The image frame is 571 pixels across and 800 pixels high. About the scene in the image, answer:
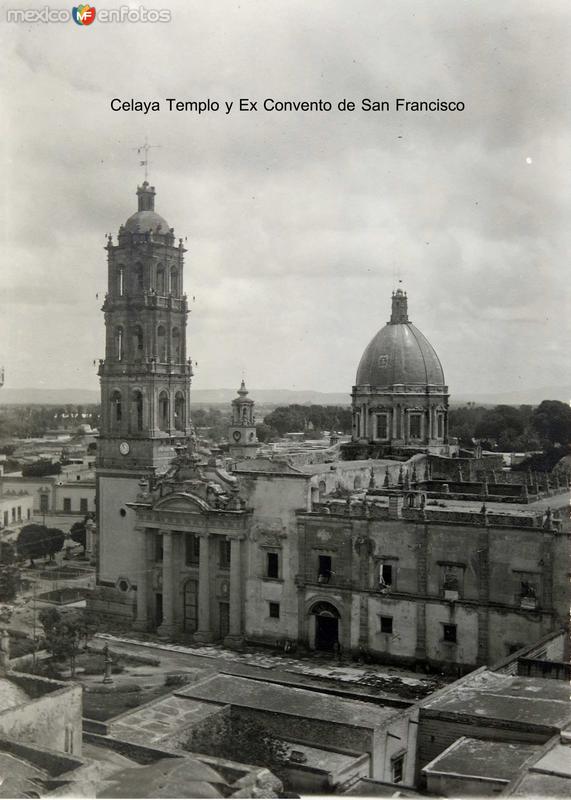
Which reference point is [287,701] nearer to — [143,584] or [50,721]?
[50,721]

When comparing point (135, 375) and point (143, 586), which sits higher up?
point (135, 375)

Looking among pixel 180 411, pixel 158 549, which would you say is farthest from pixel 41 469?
pixel 158 549

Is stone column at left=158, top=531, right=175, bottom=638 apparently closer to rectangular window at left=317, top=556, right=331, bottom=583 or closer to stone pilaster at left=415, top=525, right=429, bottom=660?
rectangular window at left=317, top=556, right=331, bottom=583

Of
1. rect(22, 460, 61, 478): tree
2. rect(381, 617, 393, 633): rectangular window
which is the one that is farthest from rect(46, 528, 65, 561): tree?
rect(381, 617, 393, 633): rectangular window

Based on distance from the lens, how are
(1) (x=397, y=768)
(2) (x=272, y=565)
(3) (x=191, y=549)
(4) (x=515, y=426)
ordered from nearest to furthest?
(1) (x=397, y=768)
(2) (x=272, y=565)
(3) (x=191, y=549)
(4) (x=515, y=426)

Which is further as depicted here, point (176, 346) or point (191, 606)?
point (176, 346)

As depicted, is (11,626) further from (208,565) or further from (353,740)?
(353,740)

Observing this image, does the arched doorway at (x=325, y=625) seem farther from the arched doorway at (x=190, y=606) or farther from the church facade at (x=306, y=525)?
the arched doorway at (x=190, y=606)

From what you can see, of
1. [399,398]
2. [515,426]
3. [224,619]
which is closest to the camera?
[224,619]
